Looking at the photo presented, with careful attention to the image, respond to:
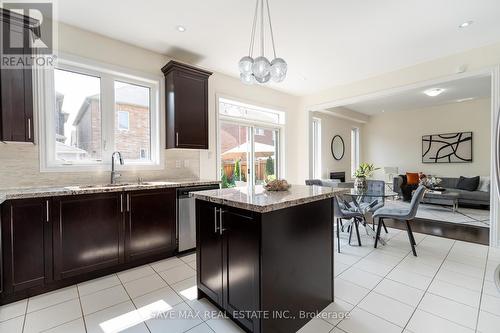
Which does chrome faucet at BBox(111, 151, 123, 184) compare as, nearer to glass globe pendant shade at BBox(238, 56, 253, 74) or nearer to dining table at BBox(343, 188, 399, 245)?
glass globe pendant shade at BBox(238, 56, 253, 74)

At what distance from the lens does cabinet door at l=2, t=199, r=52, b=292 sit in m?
2.08

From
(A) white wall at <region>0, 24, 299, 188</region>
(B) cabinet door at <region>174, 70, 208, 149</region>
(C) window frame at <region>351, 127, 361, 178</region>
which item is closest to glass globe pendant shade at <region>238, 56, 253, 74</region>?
(B) cabinet door at <region>174, 70, 208, 149</region>

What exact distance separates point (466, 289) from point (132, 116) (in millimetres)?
4422

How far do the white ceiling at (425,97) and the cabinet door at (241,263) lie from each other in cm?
430

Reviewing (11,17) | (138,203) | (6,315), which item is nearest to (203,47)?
(11,17)

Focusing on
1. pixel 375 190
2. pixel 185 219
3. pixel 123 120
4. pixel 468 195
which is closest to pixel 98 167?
pixel 123 120

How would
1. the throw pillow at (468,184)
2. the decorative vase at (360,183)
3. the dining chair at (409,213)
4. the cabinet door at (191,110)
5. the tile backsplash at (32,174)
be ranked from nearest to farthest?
the tile backsplash at (32,174) → the dining chair at (409,213) → the cabinet door at (191,110) → the decorative vase at (360,183) → the throw pillow at (468,184)

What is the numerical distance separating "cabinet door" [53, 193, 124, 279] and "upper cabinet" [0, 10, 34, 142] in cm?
79

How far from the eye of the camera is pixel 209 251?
2.01m

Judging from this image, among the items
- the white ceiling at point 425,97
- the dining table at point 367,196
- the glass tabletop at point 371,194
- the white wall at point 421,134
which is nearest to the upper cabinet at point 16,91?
the dining table at point 367,196

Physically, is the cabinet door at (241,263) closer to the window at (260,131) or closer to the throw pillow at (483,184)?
the window at (260,131)

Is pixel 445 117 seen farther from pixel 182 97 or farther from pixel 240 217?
pixel 240 217

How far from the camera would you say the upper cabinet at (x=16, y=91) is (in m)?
2.20

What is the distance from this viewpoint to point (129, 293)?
7.53ft
